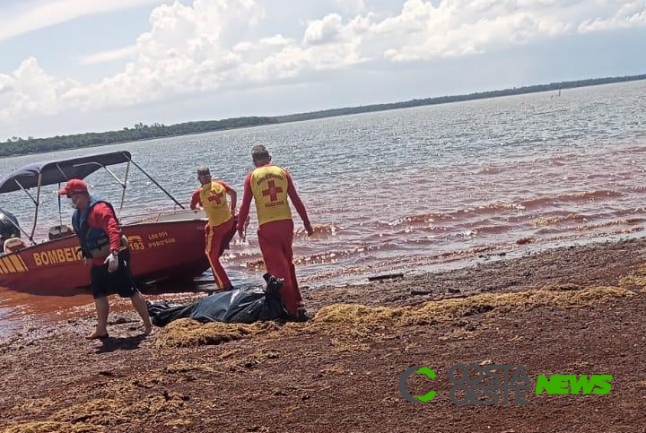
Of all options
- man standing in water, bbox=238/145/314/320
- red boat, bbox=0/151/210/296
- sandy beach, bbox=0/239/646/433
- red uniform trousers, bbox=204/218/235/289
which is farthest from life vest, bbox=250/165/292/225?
red boat, bbox=0/151/210/296

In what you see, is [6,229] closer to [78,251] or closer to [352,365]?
[78,251]

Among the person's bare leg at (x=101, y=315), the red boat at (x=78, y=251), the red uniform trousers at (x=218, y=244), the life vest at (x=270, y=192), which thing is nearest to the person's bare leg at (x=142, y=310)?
the person's bare leg at (x=101, y=315)

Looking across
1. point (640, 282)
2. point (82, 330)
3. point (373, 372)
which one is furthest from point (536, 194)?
point (373, 372)

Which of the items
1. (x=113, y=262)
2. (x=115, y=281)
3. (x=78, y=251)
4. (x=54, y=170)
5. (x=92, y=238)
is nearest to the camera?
(x=113, y=262)

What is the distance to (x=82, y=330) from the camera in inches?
344

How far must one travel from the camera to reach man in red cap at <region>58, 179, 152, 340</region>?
7.21m

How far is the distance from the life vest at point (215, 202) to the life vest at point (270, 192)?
1913 mm

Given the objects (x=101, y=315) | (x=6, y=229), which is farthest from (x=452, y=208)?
(x=101, y=315)

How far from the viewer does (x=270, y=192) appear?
298 inches

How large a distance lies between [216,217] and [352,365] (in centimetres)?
453

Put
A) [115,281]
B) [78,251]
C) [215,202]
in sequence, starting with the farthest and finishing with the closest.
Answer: [78,251] → [215,202] → [115,281]

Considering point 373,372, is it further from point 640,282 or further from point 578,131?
point 578,131

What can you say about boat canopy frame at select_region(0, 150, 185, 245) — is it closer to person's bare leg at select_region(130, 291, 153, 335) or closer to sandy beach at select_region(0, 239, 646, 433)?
sandy beach at select_region(0, 239, 646, 433)

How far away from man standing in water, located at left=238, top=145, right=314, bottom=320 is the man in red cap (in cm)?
130
